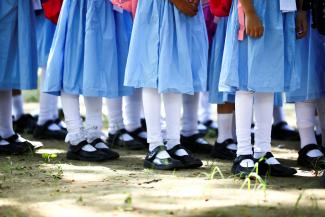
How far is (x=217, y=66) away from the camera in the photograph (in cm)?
429

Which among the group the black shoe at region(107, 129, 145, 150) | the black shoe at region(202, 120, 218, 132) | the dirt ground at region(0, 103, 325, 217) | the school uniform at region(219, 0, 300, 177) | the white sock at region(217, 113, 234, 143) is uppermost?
the school uniform at region(219, 0, 300, 177)

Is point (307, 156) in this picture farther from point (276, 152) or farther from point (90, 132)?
point (90, 132)

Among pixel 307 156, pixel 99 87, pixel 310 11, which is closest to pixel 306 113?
pixel 307 156

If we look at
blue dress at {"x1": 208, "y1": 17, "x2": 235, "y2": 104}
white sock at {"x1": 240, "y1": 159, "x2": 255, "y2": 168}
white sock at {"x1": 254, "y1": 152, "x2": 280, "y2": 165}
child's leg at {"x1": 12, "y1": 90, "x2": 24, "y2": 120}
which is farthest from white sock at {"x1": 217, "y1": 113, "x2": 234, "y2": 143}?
child's leg at {"x1": 12, "y1": 90, "x2": 24, "y2": 120}

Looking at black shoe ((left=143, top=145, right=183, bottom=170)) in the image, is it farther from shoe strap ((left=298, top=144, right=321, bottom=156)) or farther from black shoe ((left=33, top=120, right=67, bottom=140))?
black shoe ((left=33, top=120, right=67, bottom=140))

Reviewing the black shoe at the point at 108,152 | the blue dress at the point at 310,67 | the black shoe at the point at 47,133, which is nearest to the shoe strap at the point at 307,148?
the blue dress at the point at 310,67

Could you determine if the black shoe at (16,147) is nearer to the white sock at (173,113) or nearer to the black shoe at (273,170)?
the white sock at (173,113)

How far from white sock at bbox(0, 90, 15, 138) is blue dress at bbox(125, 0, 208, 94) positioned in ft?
3.99

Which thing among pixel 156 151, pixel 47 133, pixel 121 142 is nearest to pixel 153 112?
pixel 156 151

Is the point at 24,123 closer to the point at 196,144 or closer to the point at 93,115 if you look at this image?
the point at 93,115

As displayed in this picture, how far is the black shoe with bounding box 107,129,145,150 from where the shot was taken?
4883mm

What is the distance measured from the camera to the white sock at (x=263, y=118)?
3674 millimetres

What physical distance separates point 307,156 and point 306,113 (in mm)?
294

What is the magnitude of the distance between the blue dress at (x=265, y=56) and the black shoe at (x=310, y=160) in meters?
0.66
